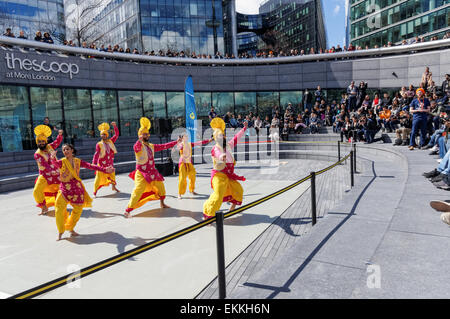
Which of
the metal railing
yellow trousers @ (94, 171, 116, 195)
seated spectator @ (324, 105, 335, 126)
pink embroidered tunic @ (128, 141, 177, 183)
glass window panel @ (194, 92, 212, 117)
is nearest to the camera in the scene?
pink embroidered tunic @ (128, 141, 177, 183)

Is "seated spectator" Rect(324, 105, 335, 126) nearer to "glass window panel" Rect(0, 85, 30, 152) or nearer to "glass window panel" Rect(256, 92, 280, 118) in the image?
"glass window panel" Rect(256, 92, 280, 118)

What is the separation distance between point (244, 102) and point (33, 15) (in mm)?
43258

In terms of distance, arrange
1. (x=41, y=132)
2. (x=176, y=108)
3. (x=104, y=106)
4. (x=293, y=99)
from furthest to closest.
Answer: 1. (x=293, y=99)
2. (x=176, y=108)
3. (x=104, y=106)
4. (x=41, y=132)

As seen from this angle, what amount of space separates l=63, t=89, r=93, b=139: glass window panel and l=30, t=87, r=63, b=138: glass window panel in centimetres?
43

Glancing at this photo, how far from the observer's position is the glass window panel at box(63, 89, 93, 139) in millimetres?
18375

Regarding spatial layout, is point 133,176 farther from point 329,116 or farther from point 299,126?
point 329,116

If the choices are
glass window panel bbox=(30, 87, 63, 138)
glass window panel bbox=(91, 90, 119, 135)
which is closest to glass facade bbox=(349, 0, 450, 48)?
glass window panel bbox=(91, 90, 119, 135)

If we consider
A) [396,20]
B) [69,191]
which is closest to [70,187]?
[69,191]

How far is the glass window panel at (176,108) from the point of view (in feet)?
76.6

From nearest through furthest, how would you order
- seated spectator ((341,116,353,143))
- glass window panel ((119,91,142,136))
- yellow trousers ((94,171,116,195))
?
yellow trousers ((94,171,116,195)) < seated spectator ((341,116,353,143)) < glass window panel ((119,91,142,136))

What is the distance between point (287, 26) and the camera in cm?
7525

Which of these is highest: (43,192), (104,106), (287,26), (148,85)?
(287,26)

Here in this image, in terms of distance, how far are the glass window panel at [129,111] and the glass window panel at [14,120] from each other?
231 inches
